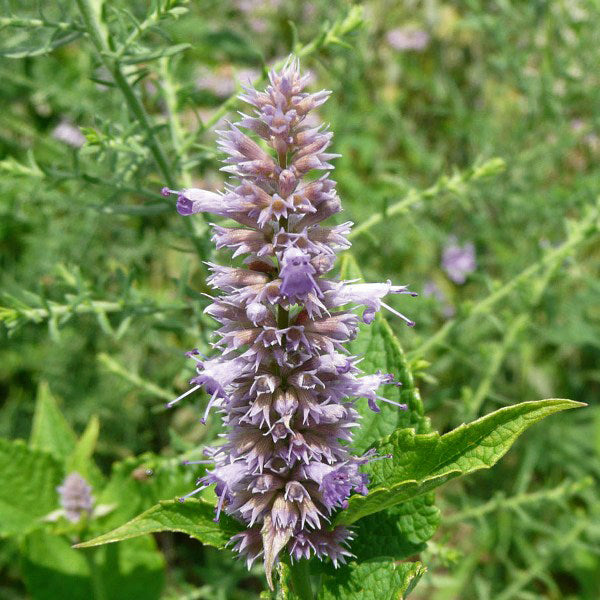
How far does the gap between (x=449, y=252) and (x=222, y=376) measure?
132 inches


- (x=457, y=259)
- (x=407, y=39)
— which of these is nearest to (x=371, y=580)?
(x=457, y=259)

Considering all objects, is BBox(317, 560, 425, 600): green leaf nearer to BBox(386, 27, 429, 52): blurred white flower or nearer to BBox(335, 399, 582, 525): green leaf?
BBox(335, 399, 582, 525): green leaf

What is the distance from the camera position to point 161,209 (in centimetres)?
217

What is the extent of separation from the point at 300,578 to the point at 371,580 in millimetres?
153

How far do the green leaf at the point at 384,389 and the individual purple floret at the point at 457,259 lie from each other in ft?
8.96

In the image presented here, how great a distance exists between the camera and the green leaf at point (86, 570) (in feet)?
8.36

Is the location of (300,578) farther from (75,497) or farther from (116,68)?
(116,68)

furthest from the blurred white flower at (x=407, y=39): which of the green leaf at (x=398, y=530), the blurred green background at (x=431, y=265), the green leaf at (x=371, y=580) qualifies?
the green leaf at (x=371, y=580)

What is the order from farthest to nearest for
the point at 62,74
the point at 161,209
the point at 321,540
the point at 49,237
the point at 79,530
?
1. the point at 62,74
2. the point at 49,237
3. the point at 79,530
4. the point at 161,209
5. the point at 321,540

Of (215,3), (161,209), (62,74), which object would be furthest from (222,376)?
(215,3)

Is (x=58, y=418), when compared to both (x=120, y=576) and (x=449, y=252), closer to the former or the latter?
(x=120, y=576)

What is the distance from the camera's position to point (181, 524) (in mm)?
1544

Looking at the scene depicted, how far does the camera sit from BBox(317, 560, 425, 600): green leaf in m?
1.43

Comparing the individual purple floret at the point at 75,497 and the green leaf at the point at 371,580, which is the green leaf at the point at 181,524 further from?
the individual purple floret at the point at 75,497
